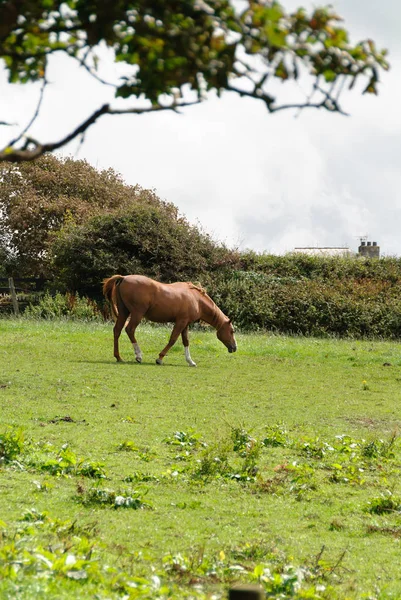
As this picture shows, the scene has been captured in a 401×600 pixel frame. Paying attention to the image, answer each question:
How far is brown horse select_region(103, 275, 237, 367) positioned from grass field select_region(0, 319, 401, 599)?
105 inches

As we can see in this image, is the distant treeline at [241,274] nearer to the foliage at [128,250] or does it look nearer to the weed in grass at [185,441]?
the foliage at [128,250]

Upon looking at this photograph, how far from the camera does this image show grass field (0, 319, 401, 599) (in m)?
4.93

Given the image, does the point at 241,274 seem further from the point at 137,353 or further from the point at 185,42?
the point at 185,42

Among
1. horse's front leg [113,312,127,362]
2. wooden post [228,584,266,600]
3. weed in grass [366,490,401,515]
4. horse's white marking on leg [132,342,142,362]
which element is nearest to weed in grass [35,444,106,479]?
weed in grass [366,490,401,515]

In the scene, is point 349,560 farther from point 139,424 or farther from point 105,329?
point 105,329

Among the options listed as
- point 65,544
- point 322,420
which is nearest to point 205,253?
point 322,420

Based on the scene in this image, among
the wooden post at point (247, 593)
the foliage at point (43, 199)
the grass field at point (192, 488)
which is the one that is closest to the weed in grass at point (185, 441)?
the grass field at point (192, 488)

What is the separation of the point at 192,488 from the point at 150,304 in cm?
1113

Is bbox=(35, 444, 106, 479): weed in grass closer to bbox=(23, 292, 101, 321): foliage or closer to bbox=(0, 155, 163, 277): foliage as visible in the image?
bbox=(23, 292, 101, 321): foliage

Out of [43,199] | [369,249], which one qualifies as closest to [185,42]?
[43,199]

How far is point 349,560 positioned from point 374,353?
1605cm

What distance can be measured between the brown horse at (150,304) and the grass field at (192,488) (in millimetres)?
2669

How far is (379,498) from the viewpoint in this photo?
725 centimetres

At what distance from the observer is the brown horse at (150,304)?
718 inches
